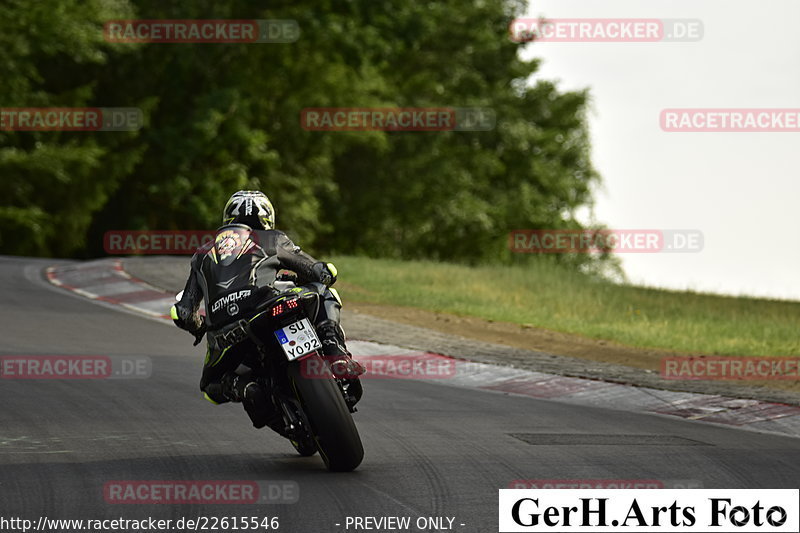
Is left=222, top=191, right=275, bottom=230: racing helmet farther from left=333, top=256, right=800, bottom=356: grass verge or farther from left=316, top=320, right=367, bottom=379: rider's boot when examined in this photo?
left=333, top=256, right=800, bottom=356: grass verge

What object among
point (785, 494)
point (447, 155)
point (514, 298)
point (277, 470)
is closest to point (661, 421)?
point (785, 494)

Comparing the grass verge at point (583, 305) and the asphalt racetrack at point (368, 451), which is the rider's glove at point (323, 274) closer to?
the asphalt racetrack at point (368, 451)

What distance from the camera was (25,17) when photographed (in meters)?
37.6

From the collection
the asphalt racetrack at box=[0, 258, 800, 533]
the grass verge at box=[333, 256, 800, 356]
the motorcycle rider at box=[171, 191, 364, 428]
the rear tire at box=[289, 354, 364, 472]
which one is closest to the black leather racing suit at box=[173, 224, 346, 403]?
the motorcycle rider at box=[171, 191, 364, 428]

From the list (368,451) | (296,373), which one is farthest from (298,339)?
(368,451)

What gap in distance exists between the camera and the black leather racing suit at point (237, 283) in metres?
8.24

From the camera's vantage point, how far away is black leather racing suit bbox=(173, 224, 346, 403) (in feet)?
27.0

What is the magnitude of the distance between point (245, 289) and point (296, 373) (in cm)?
68

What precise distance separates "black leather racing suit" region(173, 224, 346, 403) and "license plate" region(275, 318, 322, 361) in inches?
12.6

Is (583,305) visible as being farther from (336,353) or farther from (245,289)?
(245,289)

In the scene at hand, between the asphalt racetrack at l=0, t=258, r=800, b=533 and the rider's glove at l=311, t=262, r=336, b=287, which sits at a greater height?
the rider's glove at l=311, t=262, r=336, b=287

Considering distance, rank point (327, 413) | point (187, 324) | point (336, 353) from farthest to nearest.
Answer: point (187, 324), point (336, 353), point (327, 413)

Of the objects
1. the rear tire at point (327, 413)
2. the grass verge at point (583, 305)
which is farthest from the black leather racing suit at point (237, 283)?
the grass verge at point (583, 305)

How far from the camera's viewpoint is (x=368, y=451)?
9.13 m
